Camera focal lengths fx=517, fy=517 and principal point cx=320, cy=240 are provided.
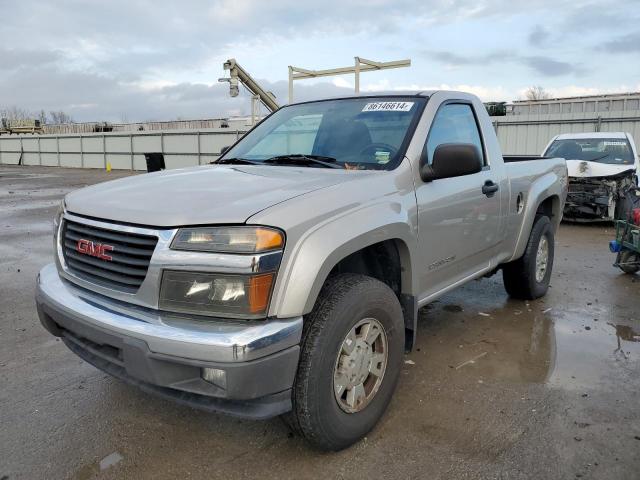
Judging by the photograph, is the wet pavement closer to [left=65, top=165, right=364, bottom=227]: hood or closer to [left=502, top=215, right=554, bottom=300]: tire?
[left=502, top=215, right=554, bottom=300]: tire

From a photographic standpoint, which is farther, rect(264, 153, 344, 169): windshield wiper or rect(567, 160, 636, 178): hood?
rect(567, 160, 636, 178): hood

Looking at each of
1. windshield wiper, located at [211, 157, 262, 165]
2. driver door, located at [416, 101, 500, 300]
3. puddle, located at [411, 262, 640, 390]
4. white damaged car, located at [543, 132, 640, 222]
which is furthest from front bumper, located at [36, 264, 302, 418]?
white damaged car, located at [543, 132, 640, 222]

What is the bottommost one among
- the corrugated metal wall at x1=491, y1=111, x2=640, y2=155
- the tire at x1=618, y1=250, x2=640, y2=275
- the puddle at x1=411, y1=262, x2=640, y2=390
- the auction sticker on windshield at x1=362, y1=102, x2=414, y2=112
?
the puddle at x1=411, y1=262, x2=640, y2=390

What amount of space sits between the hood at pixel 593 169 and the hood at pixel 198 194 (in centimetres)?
796

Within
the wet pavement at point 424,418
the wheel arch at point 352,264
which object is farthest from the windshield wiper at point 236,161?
the wet pavement at point 424,418

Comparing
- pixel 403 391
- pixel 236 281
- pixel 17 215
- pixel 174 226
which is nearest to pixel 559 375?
pixel 403 391

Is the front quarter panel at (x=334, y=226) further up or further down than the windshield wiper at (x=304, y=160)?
further down

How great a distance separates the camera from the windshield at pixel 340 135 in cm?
328

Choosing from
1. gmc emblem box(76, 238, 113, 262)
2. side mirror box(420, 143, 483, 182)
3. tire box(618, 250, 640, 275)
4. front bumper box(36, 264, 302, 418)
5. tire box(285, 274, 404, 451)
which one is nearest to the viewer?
front bumper box(36, 264, 302, 418)

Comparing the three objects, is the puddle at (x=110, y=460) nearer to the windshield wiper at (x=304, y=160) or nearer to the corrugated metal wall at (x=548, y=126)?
the windshield wiper at (x=304, y=160)

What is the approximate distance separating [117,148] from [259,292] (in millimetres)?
31702

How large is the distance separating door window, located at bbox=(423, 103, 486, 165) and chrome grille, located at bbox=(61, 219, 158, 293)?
186 cm

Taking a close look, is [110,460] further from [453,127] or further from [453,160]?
[453,127]

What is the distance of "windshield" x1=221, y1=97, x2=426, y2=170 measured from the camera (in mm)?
3279
